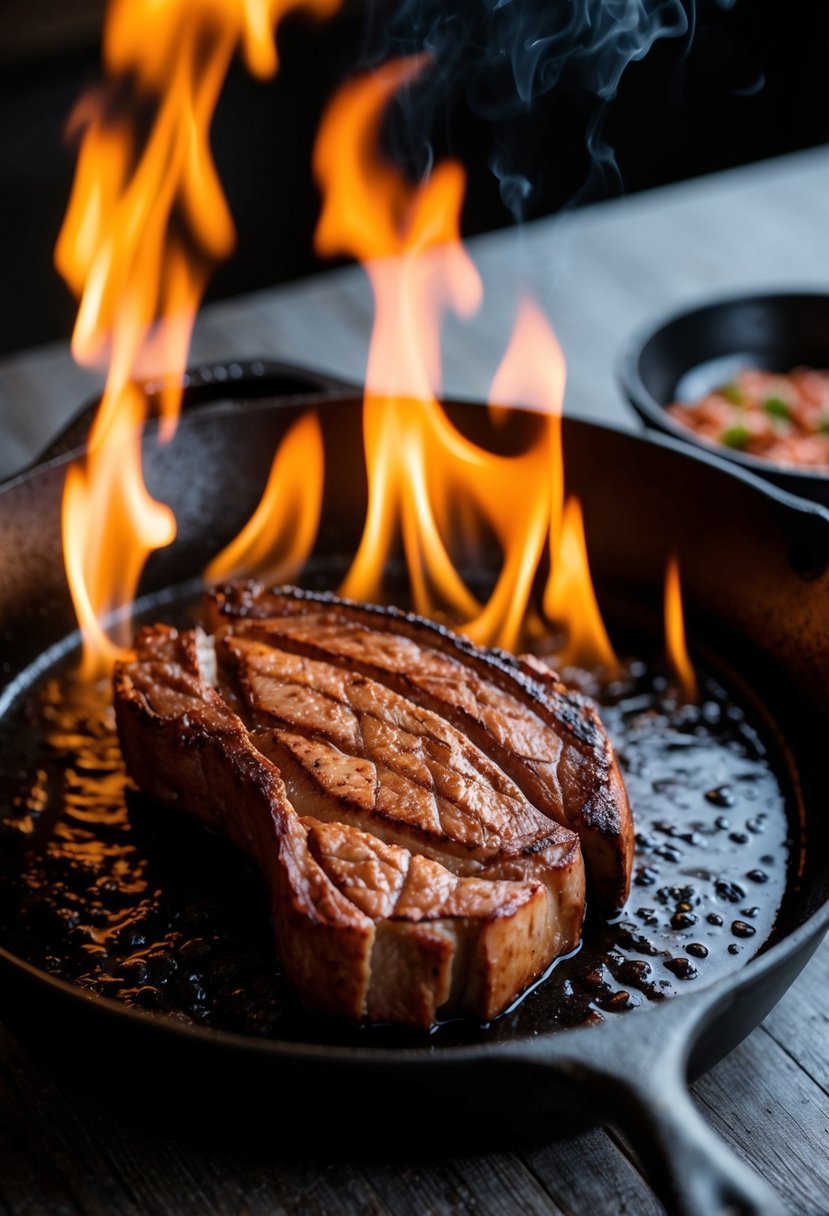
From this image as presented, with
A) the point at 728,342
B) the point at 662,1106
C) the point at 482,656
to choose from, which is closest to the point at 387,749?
the point at 482,656

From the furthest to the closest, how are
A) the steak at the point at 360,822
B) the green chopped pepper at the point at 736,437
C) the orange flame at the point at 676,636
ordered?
the green chopped pepper at the point at 736,437
the orange flame at the point at 676,636
the steak at the point at 360,822

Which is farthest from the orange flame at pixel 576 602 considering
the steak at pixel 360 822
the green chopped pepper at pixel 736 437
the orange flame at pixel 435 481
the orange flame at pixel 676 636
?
the green chopped pepper at pixel 736 437

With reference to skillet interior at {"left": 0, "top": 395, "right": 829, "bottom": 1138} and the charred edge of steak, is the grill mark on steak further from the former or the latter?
skillet interior at {"left": 0, "top": 395, "right": 829, "bottom": 1138}

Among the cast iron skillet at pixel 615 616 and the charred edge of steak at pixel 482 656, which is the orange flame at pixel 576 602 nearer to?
the cast iron skillet at pixel 615 616

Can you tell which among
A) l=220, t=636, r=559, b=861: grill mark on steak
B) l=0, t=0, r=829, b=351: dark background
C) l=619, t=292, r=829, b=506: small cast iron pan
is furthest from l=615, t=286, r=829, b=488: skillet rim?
l=0, t=0, r=829, b=351: dark background

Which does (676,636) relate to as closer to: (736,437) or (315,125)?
(736,437)
